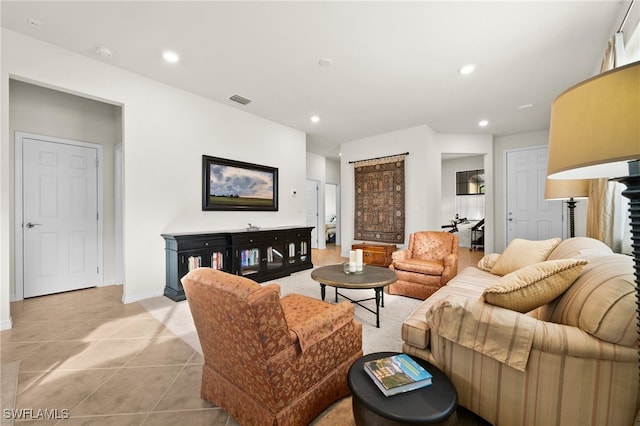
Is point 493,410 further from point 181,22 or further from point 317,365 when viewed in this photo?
point 181,22

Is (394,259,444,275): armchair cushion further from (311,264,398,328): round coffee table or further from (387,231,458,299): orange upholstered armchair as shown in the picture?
(311,264,398,328): round coffee table

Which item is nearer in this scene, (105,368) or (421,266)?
(105,368)

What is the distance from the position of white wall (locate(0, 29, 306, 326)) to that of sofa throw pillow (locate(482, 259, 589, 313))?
3799 mm

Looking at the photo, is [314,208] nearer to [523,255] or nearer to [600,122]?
[523,255]

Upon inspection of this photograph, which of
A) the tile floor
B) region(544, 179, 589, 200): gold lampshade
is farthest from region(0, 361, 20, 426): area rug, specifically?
region(544, 179, 589, 200): gold lampshade

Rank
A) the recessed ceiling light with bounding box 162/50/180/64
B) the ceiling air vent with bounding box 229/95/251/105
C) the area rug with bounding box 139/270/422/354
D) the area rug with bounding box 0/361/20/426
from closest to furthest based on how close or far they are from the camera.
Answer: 1. the area rug with bounding box 0/361/20/426
2. the area rug with bounding box 139/270/422/354
3. the recessed ceiling light with bounding box 162/50/180/64
4. the ceiling air vent with bounding box 229/95/251/105

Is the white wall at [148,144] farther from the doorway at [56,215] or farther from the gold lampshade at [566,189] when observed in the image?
the gold lampshade at [566,189]

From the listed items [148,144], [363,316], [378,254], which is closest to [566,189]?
[363,316]

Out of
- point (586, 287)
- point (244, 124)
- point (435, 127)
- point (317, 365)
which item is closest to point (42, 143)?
point (244, 124)

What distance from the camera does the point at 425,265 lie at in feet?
10.5

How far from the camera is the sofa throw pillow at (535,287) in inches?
49.8

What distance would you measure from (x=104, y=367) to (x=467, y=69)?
470 cm

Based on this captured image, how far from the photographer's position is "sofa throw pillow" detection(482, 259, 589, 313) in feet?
4.15

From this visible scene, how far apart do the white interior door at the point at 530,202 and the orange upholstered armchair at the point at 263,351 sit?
6.01 m
